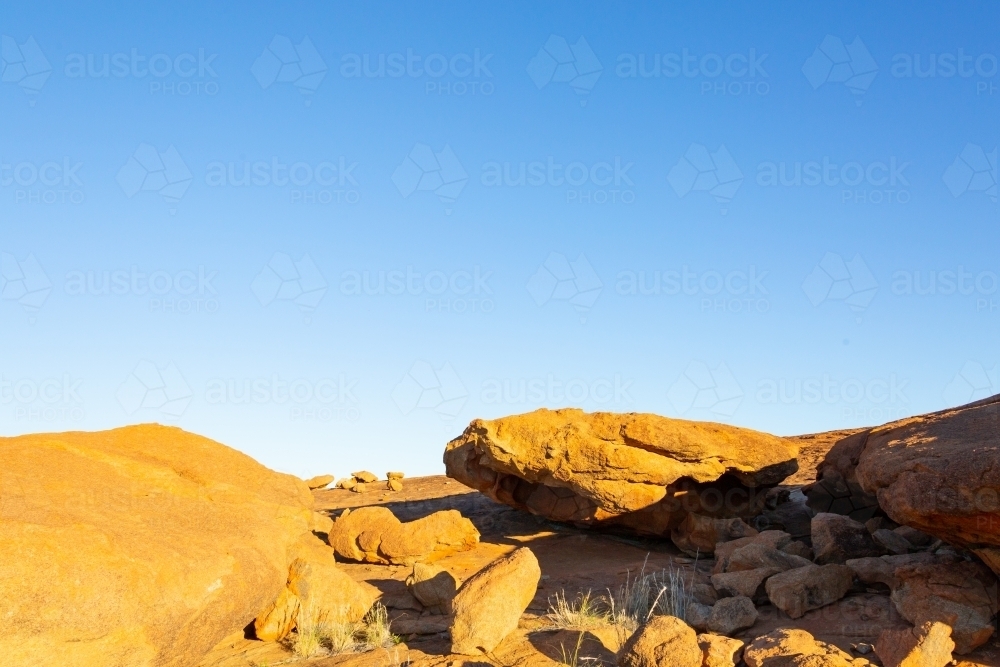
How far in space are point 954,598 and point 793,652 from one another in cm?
195

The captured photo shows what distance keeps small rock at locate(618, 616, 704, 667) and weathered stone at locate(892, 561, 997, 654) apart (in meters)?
2.24

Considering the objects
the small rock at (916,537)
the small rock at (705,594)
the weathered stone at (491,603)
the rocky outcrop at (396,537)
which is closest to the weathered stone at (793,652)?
the small rock at (705,594)

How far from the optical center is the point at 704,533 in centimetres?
1200

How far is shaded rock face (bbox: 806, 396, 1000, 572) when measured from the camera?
738 cm

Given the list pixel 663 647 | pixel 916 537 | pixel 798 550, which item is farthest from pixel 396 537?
pixel 916 537

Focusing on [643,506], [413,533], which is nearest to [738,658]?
[643,506]

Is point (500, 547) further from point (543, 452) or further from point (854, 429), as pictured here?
point (854, 429)

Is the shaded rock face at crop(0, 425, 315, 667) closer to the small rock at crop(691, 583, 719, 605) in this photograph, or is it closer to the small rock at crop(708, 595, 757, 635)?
the small rock at crop(708, 595, 757, 635)

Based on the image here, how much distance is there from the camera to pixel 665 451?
12.4 metres

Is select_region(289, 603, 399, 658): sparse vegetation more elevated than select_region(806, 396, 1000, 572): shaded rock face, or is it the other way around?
select_region(806, 396, 1000, 572): shaded rock face

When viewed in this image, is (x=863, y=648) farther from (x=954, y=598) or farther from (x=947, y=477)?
(x=947, y=477)

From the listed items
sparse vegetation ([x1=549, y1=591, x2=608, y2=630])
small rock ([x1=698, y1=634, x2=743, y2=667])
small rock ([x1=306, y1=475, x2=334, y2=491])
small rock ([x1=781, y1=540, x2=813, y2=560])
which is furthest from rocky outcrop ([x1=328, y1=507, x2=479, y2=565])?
small rock ([x1=306, y1=475, x2=334, y2=491])

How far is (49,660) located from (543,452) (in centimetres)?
784

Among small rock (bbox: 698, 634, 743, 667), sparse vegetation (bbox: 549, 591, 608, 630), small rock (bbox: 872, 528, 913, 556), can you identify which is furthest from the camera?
small rock (bbox: 872, 528, 913, 556)
